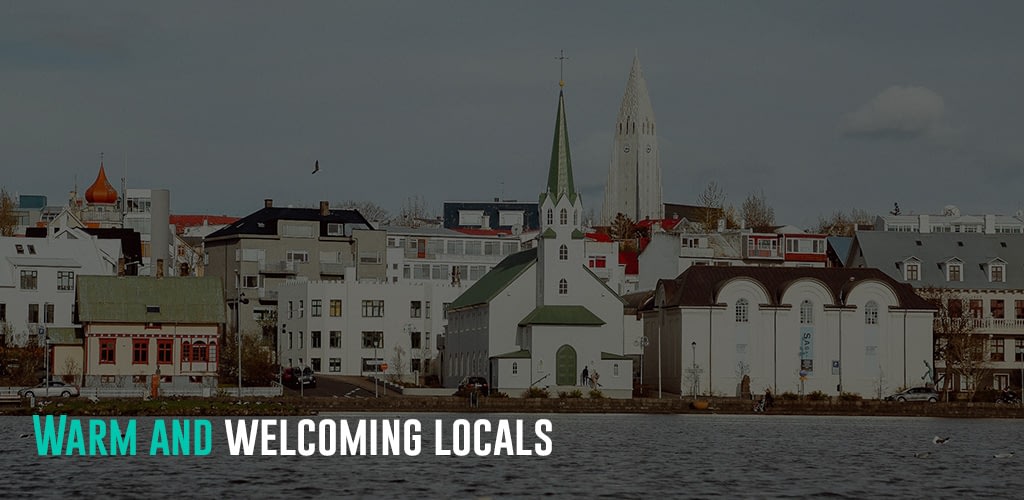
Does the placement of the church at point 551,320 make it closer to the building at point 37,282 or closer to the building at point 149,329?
the building at point 149,329

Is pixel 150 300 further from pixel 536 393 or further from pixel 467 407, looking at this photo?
pixel 536 393

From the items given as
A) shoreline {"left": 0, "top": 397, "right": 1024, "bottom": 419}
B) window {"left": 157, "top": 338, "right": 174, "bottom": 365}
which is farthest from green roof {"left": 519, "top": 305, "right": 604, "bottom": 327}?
window {"left": 157, "top": 338, "right": 174, "bottom": 365}

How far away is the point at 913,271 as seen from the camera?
13825 cm

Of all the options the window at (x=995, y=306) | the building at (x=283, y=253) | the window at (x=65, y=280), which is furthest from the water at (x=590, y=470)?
the building at (x=283, y=253)

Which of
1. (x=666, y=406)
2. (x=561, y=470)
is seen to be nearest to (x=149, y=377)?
(x=666, y=406)

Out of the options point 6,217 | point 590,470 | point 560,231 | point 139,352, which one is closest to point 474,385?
point 560,231

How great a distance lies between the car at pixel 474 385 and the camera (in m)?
116

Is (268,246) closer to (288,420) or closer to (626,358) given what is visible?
(626,358)

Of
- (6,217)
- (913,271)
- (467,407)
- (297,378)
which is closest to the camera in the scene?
(467,407)

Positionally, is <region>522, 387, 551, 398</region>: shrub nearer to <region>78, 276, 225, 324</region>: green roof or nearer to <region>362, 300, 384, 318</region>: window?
<region>78, 276, 225, 324</region>: green roof

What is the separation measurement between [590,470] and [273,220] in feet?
306

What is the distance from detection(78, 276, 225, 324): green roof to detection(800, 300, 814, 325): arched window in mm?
39520

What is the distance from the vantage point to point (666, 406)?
371 feet

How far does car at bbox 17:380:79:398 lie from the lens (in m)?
101
